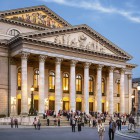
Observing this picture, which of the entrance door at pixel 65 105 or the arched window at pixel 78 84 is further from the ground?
the arched window at pixel 78 84

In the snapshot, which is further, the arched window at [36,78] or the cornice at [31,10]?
the arched window at [36,78]

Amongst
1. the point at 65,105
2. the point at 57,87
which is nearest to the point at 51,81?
the point at 65,105

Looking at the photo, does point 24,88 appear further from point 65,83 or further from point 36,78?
point 65,83

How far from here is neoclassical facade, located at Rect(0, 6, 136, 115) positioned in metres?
51.2

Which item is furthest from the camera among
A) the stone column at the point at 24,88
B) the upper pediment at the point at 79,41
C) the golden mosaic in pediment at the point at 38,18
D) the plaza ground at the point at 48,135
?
the golden mosaic in pediment at the point at 38,18

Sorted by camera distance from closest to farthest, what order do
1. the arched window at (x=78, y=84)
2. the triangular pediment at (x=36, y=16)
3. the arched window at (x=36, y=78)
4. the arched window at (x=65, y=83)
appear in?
the arched window at (x=36, y=78) < the triangular pediment at (x=36, y=16) < the arched window at (x=65, y=83) < the arched window at (x=78, y=84)

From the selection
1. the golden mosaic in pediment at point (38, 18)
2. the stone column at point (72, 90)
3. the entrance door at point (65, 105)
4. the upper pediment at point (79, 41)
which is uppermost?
the golden mosaic in pediment at point (38, 18)

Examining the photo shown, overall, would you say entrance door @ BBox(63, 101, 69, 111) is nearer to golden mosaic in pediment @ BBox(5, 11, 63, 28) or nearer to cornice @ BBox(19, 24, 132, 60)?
cornice @ BBox(19, 24, 132, 60)

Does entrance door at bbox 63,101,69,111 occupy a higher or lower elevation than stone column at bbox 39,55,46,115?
lower

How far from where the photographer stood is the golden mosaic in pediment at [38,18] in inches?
2291

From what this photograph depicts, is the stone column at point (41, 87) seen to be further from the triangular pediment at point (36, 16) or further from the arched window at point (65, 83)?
the triangular pediment at point (36, 16)

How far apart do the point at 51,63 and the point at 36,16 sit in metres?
8.98

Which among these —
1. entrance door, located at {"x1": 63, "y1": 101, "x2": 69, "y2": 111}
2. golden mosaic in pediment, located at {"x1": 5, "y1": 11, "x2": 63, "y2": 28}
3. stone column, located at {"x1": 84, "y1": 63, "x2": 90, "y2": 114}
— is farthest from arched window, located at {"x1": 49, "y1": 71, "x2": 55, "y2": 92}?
golden mosaic in pediment, located at {"x1": 5, "y1": 11, "x2": 63, "y2": 28}

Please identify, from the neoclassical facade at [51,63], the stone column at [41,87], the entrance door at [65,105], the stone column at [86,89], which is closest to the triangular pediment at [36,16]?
the neoclassical facade at [51,63]
